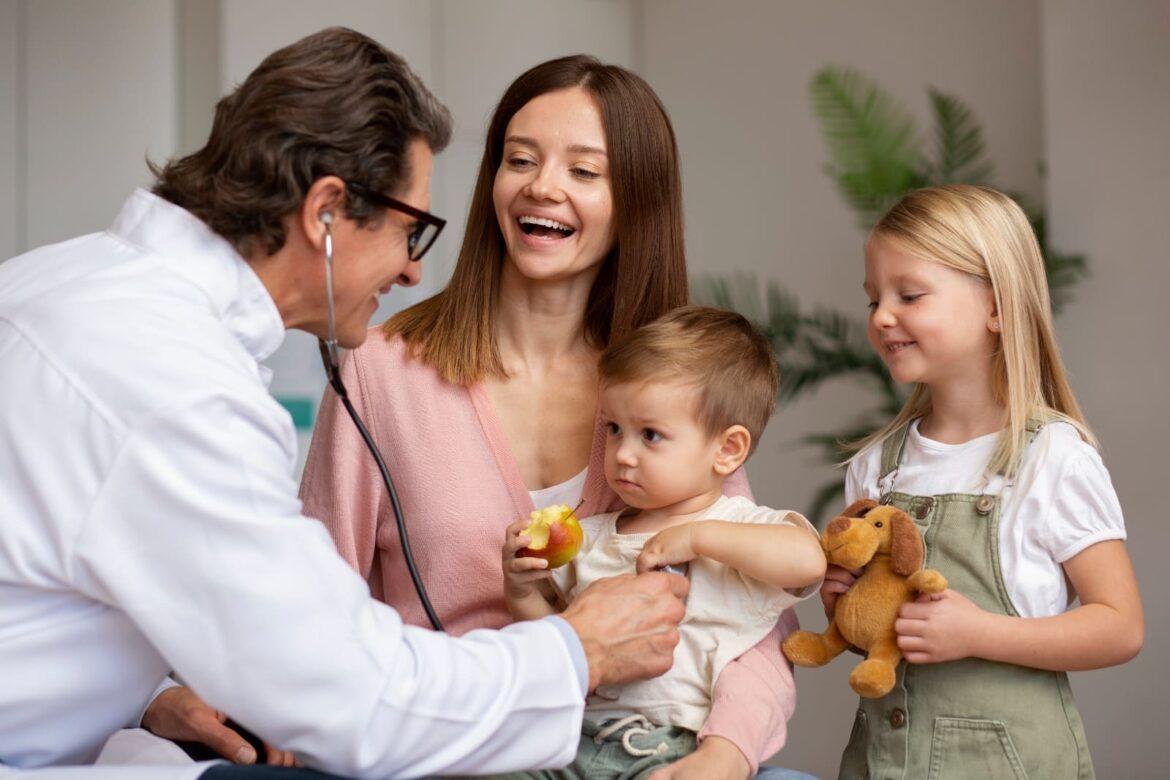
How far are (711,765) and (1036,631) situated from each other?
472mm

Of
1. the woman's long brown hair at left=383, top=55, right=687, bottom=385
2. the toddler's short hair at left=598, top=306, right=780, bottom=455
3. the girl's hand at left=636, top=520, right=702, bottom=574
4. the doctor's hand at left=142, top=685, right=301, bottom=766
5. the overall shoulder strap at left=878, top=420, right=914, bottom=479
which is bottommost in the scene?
the doctor's hand at left=142, top=685, right=301, bottom=766

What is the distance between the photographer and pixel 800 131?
4.26 metres

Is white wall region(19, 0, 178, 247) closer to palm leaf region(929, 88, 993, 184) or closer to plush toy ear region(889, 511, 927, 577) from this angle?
palm leaf region(929, 88, 993, 184)

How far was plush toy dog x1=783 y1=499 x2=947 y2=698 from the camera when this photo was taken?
1692 mm

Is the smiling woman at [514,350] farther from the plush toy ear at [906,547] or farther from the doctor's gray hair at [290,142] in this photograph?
the doctor's gray hair at [290,142]

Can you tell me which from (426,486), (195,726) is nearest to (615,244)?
(426,486)

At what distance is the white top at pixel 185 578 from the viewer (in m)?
1.17

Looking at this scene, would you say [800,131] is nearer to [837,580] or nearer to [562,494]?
[562,494]

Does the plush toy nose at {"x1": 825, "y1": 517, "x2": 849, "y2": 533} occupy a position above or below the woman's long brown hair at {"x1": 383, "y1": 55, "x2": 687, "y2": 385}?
below

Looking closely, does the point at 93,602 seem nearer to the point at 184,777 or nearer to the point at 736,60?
the point at 184,777

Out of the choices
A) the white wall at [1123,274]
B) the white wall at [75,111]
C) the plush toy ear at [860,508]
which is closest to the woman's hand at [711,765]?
the plush toy ear at [860,508]

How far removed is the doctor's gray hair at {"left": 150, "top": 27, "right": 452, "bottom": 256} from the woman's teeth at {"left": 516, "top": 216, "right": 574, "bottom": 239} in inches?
20.4

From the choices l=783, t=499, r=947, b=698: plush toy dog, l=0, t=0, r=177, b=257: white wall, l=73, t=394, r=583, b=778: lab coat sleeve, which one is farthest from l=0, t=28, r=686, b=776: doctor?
l=0, t=0, r=177, b=257: white wall

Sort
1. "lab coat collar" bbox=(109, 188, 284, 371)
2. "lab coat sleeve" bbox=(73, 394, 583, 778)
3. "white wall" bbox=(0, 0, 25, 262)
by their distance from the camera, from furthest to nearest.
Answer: "white wall" bbox=(0, 0, 25, 262) → "lab coat collar" bbox=(109, 188, 284, 371) → "lab coat sleeve" bbox=(73, 394, 583, 778)
